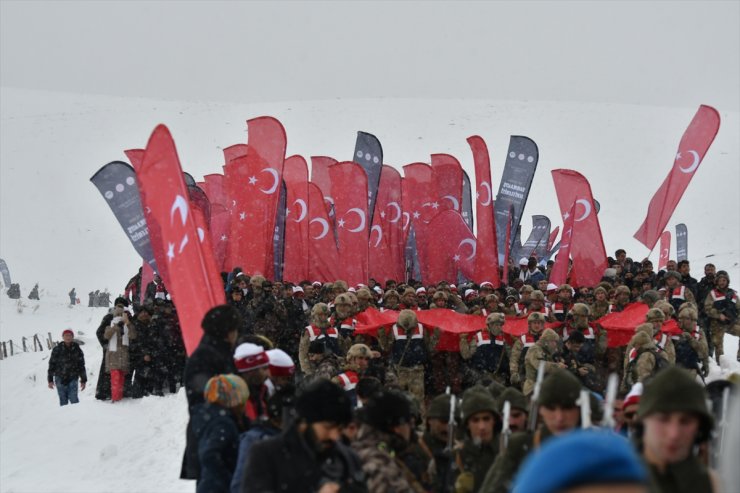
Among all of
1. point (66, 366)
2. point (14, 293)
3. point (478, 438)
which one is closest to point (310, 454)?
point (478, 438)

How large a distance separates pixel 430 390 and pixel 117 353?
475 cm

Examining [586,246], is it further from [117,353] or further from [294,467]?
[294,467]

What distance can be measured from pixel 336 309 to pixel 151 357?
14.4 ft

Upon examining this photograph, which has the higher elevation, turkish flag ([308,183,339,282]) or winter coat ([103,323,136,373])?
turkish flag ([308,183,339,282])

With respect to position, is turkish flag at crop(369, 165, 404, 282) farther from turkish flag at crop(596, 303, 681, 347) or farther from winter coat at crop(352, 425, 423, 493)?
winter coat at crop(352, 425, 423, 493)

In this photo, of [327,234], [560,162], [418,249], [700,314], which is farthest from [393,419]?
[560,162]

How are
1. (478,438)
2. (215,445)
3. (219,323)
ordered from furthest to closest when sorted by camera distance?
(219,323) → (478,438) → (215,445)

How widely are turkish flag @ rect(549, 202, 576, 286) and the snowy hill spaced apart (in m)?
3.15

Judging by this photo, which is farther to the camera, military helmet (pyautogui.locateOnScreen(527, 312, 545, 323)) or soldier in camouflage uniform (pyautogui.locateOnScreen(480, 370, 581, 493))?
military helmet (pyautogui.locateOnScreen(527, 312, 545, 323))

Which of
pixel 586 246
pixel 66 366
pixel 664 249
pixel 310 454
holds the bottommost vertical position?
pixel 66 366

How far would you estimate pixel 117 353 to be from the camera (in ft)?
43.4

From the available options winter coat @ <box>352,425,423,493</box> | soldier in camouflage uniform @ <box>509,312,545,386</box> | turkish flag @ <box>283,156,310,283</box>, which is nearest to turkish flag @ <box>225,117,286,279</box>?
turkish flag @ <box>283,156,310,283</box>

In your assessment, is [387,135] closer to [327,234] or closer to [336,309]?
[327,234]

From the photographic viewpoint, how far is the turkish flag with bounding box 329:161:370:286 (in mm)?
16594
